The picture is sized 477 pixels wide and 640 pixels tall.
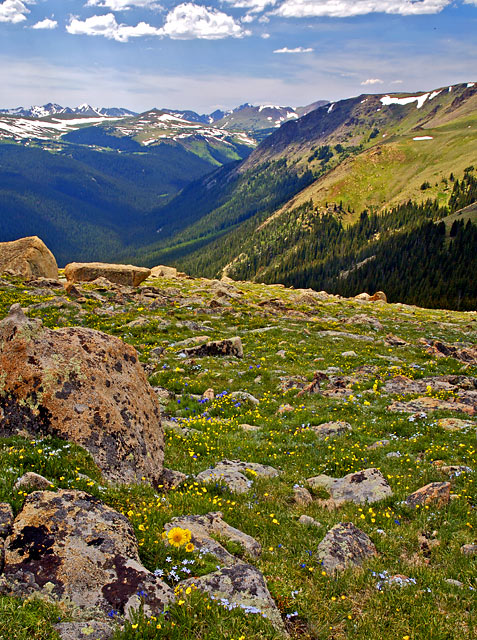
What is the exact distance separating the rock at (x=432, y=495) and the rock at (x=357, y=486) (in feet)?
2.04

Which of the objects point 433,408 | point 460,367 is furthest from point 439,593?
point 460,367

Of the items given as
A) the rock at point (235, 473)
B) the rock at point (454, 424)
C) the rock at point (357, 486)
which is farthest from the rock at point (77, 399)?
the rock at point (454, 424)

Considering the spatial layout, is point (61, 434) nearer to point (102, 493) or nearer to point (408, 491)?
point (102, 493)

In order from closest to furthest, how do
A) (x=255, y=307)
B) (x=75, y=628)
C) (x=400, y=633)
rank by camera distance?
(x=75, y=628) < (x=400, y=633) < (x=255, y=307)

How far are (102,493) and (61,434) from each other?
87.0 inches

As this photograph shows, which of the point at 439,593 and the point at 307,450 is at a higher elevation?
the point at 439,593

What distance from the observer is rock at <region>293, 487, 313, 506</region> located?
955cm

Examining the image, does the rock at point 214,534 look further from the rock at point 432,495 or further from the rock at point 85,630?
the rock at point 432,495

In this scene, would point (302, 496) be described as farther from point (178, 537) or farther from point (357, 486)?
point (178, 537)

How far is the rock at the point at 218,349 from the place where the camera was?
23016 millimetres

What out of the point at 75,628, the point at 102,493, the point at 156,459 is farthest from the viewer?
the point at 156,459

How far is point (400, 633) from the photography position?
18.3ft

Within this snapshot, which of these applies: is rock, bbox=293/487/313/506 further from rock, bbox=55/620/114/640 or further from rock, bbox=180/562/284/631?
rock, bbox=55/620/114/640

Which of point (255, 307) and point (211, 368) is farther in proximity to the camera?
point (255, 307)
